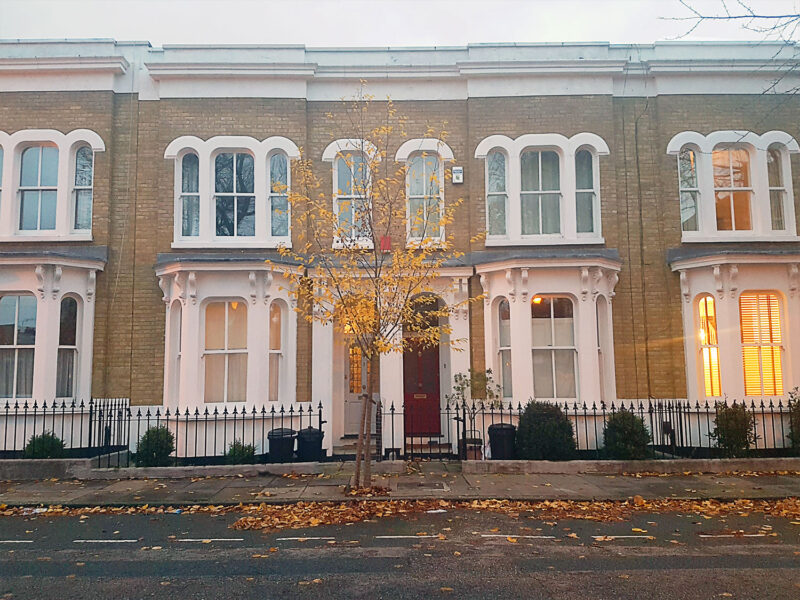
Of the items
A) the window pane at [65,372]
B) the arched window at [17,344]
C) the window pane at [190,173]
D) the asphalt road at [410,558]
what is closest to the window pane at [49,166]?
the arched window at [17,344]

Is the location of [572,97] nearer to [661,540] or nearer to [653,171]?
[653,171]

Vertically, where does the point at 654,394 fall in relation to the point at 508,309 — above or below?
below

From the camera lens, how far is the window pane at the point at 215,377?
12.5 meters

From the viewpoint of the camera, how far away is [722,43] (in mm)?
13727

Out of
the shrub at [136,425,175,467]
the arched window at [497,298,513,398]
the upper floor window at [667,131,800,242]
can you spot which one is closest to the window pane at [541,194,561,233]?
the arched window at [497,298,513,398]

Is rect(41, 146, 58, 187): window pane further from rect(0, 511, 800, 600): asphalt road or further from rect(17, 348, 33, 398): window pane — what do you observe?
rect(0, 511, 800, 600): asphalt road

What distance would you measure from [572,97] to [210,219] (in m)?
8.10

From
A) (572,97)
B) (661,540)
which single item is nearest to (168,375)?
(661,540)

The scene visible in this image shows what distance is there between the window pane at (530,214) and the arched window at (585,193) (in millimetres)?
846

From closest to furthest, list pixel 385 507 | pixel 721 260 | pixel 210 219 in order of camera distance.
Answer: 1. pixel 385 507
2. pixel 721 260
3. pixel 210 219

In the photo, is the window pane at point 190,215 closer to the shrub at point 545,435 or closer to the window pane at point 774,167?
the shrub at point 545,435

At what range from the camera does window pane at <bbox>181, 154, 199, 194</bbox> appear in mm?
13523

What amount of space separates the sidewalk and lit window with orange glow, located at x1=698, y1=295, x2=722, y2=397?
2.41m

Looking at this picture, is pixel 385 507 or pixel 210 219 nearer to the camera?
pixel 385 507
